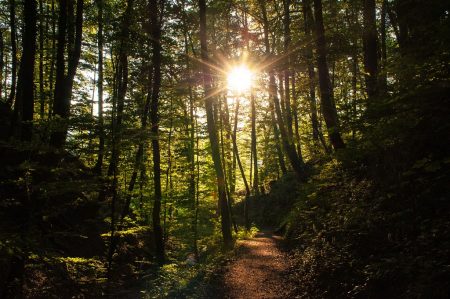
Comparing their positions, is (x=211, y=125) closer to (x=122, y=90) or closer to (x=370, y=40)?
(x=122, y=90)

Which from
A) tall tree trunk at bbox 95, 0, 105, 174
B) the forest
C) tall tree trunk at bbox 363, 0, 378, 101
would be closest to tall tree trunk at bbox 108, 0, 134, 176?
the forest

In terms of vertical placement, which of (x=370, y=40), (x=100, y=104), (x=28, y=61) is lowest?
(x=28, y=61)

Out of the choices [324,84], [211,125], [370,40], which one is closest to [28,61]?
[211,125]

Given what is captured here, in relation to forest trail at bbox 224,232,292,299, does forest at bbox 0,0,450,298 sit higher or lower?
higher

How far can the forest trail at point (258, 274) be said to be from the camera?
30.7ft

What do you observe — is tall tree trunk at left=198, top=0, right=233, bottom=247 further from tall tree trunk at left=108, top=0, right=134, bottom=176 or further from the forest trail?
tall tree trunk at left=108, top=0, right=134, bottom=176

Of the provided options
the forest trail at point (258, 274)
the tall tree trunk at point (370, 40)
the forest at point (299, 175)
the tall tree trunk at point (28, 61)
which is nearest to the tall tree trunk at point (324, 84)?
the forest at point (299, 175)

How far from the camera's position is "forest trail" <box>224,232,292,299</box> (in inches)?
368

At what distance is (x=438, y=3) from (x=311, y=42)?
7.51 meters

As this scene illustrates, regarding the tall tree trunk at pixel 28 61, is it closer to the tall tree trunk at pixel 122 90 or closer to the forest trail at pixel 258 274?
the tall tree trunk at pixel 122 90

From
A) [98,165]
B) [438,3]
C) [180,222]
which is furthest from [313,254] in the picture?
[180,222]

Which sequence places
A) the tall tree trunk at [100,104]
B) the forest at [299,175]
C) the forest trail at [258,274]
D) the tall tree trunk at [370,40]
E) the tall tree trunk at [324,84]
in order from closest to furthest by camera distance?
1. the forest at [299,175]
2. the tall tree trunk at [100,104]
3. the forest trail at [258,274]
4. the tall tree trunk at [370,40]
5. the tall tree trunk at [324,84]

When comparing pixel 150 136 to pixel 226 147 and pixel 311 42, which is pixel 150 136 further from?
pixel 226 147

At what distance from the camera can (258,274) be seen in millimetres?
10891
